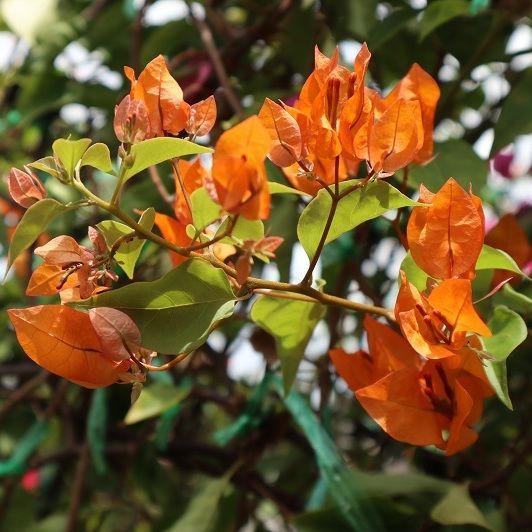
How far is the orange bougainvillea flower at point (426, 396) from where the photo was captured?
1.56 feet

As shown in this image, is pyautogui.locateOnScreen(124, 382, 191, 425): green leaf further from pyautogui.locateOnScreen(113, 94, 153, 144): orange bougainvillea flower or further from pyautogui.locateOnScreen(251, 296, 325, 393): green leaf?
pyautogui.locateOnScreen(113, 94, 153, 144): orange bougainvillea flower

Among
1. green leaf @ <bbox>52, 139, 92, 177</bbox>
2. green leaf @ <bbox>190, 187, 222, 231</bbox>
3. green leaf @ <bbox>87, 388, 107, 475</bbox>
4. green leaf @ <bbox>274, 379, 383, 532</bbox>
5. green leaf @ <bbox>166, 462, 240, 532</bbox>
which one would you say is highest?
green leaf @ <bbox>52, 139, 92, 177</bbox>

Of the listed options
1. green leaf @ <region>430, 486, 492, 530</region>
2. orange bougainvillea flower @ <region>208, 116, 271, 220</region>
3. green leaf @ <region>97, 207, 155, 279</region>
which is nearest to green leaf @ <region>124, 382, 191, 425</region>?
green leaf @ <region>430, 486, 492, 530</region>

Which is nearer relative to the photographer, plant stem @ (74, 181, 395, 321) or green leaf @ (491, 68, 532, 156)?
plant stem @ (74, 181, 395, 321)

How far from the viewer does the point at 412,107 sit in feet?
1.47

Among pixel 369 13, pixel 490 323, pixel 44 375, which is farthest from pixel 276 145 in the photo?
pixel 44 375

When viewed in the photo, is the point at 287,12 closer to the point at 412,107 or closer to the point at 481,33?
the point at 481,33

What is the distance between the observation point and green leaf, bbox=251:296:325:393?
0.54m

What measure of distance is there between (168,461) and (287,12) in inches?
21.0

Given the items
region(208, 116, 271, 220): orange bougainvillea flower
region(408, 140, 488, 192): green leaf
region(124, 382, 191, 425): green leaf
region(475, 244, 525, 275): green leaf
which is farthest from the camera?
region(124, 382, 191, 425): green leaf

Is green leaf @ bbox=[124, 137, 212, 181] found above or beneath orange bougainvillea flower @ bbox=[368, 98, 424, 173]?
above

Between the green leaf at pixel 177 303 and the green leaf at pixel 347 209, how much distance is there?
6 centimetres

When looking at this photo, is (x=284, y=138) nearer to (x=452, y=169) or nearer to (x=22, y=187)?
(x=22, y=187)

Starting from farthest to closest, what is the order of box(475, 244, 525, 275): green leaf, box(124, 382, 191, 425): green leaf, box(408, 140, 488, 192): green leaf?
box(124, 382, 191, 425): green leaf → box(408, 140, 488, 192): green leaf → box(475, 244, 525, 275): green leaf
